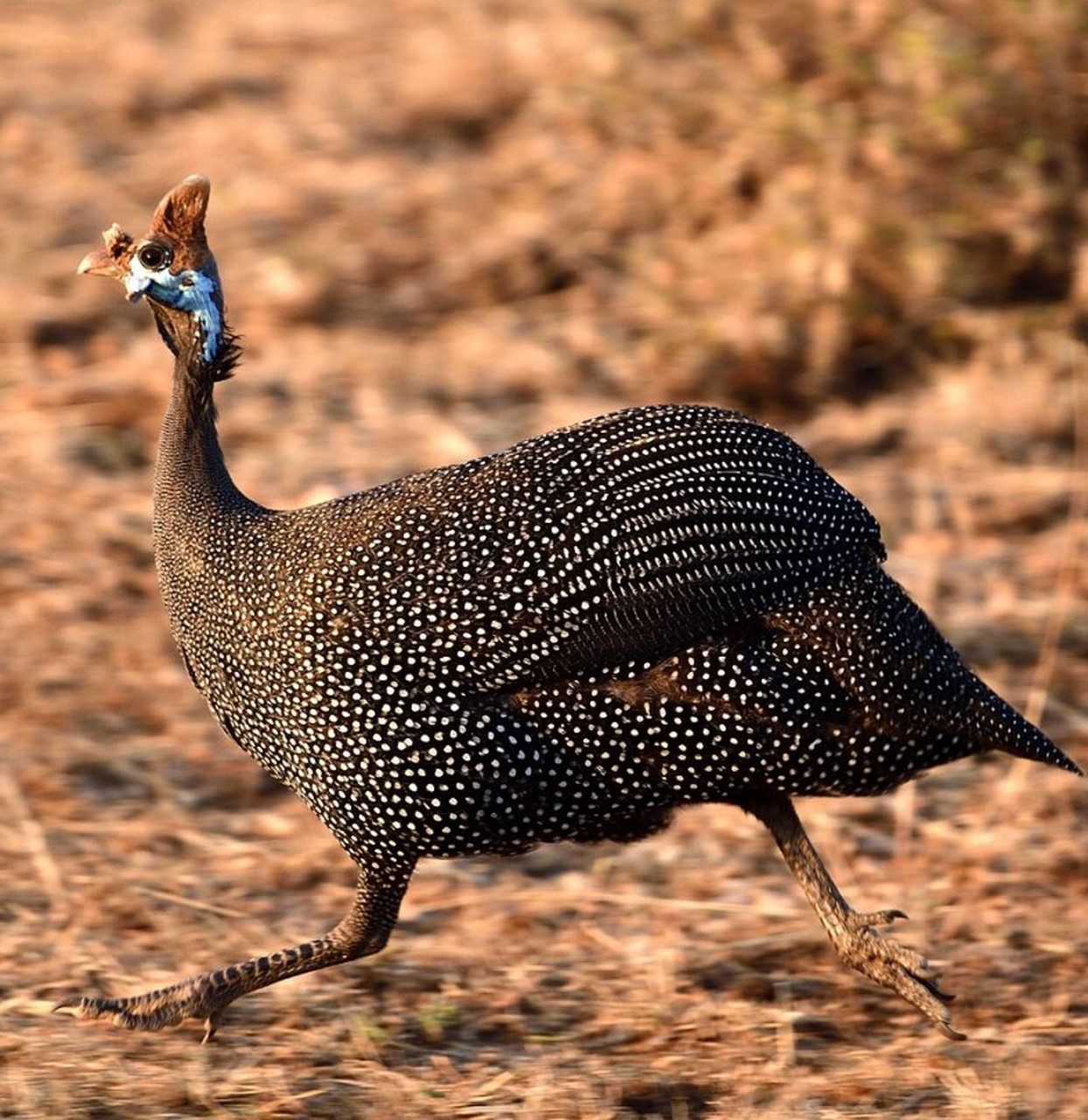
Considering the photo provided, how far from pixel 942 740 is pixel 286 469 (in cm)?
321

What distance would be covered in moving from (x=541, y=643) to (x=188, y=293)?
0.98 m

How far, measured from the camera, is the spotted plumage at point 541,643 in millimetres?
3885

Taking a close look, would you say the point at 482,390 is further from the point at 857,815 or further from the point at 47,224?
the point at 857,815

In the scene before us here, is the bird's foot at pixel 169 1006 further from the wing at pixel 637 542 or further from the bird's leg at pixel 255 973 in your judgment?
the wing at pixel 637 542

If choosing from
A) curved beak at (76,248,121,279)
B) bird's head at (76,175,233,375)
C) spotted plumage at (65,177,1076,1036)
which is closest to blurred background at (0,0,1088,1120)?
spotted plumage at (65,177,1076,1036)

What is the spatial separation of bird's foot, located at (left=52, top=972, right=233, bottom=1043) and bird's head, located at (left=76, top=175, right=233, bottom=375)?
→ 3.86 ft

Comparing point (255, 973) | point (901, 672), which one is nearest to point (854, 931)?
point (901, 672)

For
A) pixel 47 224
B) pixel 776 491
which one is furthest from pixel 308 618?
pixel 47 224

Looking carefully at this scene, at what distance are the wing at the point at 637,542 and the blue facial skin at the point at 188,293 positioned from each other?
596 mm

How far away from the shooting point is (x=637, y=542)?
156 inches

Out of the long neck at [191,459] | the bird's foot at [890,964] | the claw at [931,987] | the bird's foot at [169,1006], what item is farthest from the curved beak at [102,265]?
the claw at [931,987]

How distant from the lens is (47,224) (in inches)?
327

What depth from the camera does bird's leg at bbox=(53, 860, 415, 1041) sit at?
4.13 meters

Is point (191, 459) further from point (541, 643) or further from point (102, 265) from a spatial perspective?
point (541, 643)
